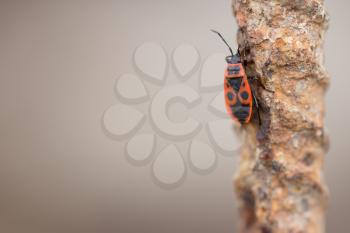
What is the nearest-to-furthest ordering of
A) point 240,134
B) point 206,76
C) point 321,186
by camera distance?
point 321,186 → point 240,134 → point 206,76

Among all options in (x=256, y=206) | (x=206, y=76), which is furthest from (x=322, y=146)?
(x=206, y=76)

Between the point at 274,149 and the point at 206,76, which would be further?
the point at 206,76

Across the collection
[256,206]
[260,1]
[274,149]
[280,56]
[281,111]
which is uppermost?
[260,1]

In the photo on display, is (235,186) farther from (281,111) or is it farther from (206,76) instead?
(206,76)
